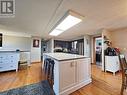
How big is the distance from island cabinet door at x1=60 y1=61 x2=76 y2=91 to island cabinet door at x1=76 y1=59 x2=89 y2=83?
19 centimetres

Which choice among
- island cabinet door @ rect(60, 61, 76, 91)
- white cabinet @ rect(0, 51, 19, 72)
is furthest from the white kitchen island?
white cabinet @ rect(0, 51, 19, 72)

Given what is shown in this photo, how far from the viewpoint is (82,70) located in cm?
267

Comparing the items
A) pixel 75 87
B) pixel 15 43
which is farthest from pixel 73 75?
pixel 15 43

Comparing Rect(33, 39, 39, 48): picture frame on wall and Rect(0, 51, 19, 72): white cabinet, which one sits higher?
Rect(33, 39, 39, 48): picture frame on wall

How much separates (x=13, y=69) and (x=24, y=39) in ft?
10.1

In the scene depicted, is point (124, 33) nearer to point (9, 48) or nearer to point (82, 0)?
point (82, 0)

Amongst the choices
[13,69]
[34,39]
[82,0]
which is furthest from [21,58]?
[82,0]

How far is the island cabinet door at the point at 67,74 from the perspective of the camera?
2.10 meters

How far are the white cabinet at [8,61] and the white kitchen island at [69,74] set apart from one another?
300 cm

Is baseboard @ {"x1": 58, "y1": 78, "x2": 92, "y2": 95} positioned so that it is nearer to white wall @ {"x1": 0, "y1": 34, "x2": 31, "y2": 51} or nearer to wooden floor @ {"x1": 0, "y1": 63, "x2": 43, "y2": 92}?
wooden floor @ {"x1": 0, "y1": 63, "x2": 43, "y2": 92}

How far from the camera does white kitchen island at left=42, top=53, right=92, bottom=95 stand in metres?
2.08

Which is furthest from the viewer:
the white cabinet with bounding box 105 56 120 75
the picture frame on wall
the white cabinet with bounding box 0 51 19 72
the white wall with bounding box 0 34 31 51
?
the picture frame on wall

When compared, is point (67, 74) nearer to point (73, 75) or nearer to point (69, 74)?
point (69, 74)

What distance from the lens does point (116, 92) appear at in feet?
7.21
